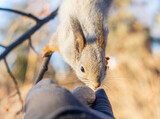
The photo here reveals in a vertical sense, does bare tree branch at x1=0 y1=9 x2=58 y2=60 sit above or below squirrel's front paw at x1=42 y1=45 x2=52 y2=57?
above

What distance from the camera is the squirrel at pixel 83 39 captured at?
128 centimetres

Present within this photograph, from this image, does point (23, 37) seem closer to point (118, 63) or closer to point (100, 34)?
point (100, 34)

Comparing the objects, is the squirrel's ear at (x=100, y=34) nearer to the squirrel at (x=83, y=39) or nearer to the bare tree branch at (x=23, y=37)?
the squirrel at (x=83, y=39)

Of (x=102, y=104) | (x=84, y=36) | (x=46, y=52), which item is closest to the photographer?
(x=102, y=104)

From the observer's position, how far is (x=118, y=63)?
202 inches

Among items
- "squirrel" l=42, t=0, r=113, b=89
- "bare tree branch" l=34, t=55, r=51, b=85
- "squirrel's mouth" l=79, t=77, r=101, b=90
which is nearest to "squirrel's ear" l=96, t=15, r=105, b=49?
"squirrel" l=42, t=0, r=113, b=89

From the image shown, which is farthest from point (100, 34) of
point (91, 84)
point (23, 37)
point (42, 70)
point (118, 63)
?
point (118, 63)

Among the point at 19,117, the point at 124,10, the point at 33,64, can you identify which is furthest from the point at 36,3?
the point at 124,10

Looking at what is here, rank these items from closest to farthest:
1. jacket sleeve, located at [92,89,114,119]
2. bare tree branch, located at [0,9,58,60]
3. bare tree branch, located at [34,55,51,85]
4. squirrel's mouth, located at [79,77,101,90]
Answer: jacket sleeve, located at [92,89,114,119], squirrel's mouth, located at [79,77,101,90], bare tree branch, located at [34,55,51,85], bare tree branch, located at [0,9,58,60]

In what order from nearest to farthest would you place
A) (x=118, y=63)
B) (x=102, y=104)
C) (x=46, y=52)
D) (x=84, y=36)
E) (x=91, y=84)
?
(x=102, y=104)
(x=91, y=84)
(x=84, y=36)
(x=46, y=52)
(x=118, y=63)

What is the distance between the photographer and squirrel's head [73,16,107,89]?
49.6 inches

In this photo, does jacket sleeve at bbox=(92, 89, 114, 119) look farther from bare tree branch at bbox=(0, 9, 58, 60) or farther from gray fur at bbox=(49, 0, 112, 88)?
bare tree branch at bbox=(0, 9, 58, 60)

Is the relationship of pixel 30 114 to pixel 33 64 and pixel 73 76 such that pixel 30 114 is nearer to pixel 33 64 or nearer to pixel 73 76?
pixel 73 76

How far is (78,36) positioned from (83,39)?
0.15 feet
